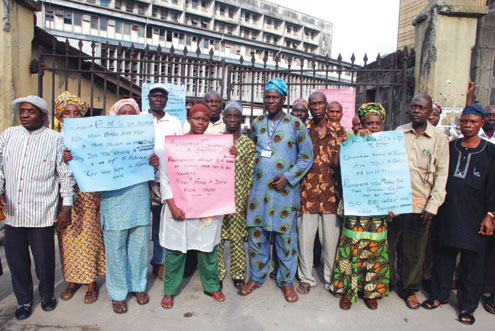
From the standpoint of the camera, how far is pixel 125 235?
9.96 ft

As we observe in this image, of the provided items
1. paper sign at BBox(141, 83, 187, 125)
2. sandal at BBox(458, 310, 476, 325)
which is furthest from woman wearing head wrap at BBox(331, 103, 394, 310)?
paper sign at BBox(141, 83, 187, 125)

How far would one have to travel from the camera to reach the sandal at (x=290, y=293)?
3.29 m

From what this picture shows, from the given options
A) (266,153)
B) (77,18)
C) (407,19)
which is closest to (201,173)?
(266,153)

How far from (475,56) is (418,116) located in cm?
312

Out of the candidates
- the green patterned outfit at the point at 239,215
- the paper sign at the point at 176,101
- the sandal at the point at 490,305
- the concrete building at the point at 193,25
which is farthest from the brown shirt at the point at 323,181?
the concrete building at the point at 193,25

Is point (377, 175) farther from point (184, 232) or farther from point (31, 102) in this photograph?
point (31, 102)

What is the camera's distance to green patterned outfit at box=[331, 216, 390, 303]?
123 inches

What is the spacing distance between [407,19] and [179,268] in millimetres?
9135

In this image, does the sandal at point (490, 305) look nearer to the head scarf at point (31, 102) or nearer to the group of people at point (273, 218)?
the group of people at point (273, 218)

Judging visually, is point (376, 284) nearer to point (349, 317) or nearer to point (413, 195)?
point (349, 317)

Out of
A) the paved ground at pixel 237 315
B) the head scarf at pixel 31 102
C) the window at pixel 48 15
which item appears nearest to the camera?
the head scarf at pixel 31 102

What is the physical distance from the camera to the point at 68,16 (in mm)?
29906

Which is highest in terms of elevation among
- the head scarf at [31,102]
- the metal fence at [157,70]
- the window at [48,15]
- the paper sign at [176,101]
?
the window at [48,15]

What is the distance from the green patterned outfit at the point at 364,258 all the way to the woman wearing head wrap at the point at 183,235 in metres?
1.19
